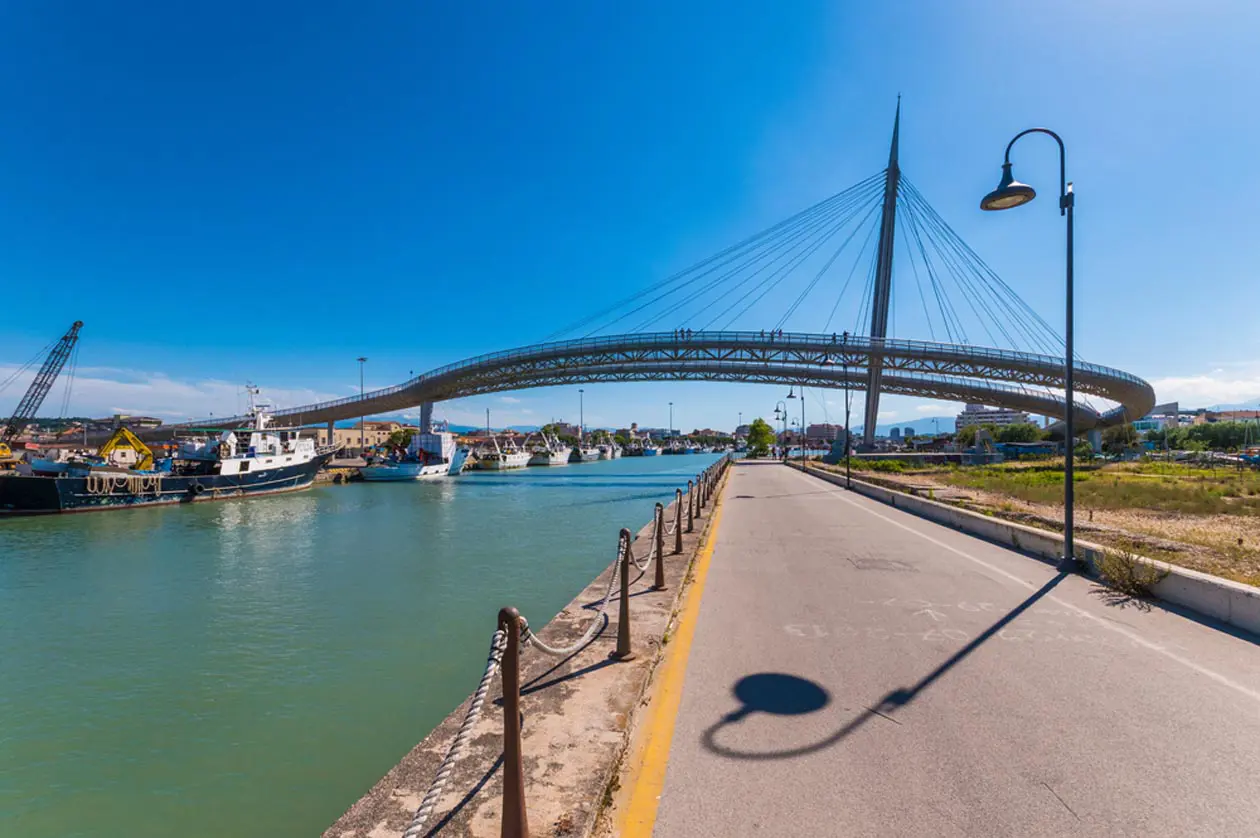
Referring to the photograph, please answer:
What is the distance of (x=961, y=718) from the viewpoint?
13.6 feet

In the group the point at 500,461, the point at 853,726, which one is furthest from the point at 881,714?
the point at 500,461

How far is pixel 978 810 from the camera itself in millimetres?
3102

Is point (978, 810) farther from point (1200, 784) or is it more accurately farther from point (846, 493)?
point (846, 493)

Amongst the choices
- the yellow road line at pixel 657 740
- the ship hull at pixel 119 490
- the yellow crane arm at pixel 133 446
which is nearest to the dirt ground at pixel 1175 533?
the yellow road line at pixel 657 740

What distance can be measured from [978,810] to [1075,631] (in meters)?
4.12

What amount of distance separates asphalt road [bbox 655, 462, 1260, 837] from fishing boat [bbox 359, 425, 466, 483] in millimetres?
59151

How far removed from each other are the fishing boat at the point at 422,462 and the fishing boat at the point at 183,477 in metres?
8.04

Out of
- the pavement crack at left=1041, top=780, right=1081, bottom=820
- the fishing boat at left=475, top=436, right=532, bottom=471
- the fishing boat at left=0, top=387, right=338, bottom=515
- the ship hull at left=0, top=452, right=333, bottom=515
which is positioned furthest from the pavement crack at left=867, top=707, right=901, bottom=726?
the fishing boat at left=475, top=436, right=532, bottom=471

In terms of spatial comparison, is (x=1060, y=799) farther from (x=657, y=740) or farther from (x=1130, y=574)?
(x=1130, y=574)

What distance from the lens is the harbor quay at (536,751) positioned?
276 centimetres

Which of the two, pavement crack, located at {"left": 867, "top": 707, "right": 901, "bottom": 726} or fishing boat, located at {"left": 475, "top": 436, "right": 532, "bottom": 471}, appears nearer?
pavement crack, located at {"left": 867, "top": 707, "right": 901, "bottom": 726}

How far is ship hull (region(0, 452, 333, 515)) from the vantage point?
95.3 ft

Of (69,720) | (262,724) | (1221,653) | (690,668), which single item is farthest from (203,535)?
(1221,653)

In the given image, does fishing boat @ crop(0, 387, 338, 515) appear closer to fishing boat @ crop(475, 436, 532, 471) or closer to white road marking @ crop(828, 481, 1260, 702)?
fishing boat @ crop(475, 436, 532, 471)
